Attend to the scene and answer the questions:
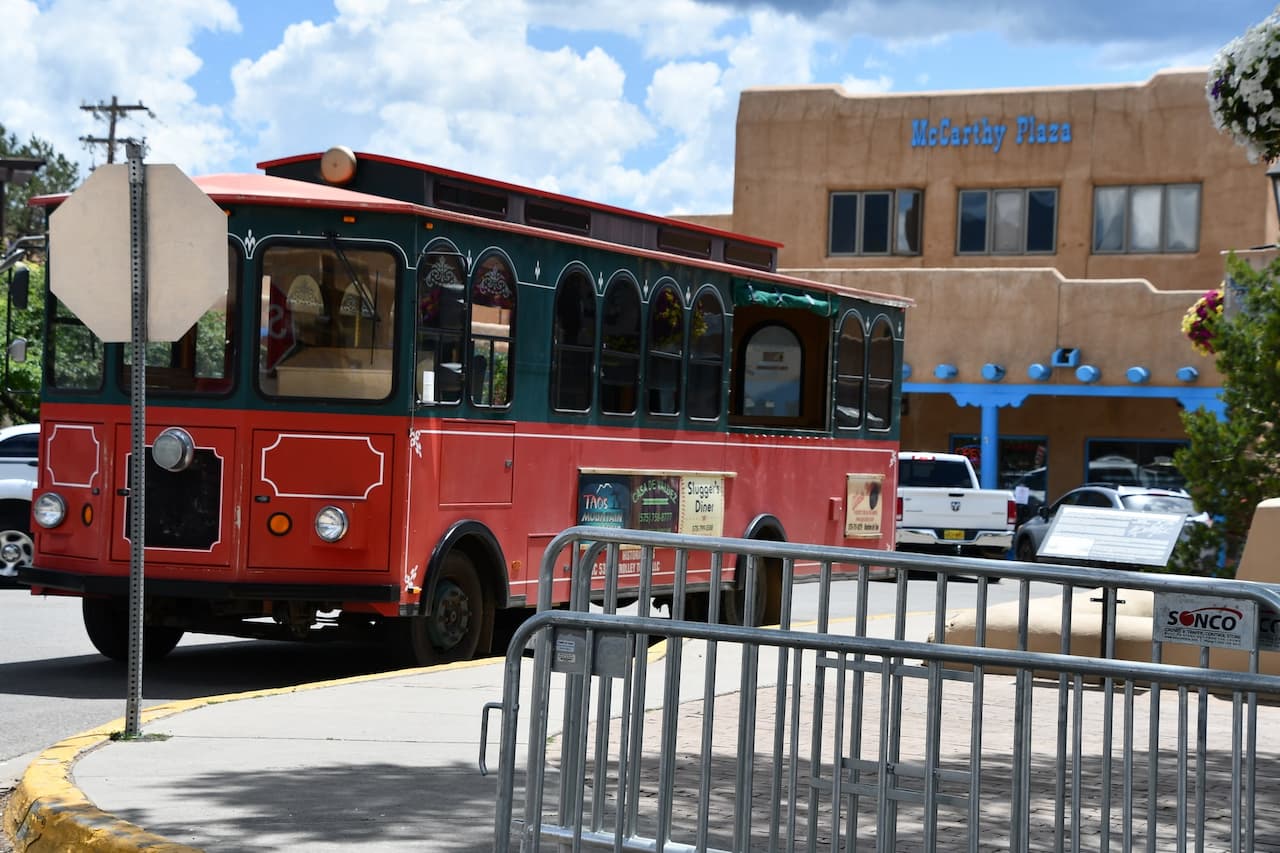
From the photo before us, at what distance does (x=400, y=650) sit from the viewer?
11969 millimetres

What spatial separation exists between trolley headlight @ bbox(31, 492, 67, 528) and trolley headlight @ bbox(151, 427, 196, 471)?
82 cm

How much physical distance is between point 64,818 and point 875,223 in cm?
3457

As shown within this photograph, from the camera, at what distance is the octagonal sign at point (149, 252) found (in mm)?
8195

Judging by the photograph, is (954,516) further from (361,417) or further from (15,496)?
(361,417)

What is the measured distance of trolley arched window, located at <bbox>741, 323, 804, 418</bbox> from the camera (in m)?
16.9

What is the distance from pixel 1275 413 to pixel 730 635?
7.98m

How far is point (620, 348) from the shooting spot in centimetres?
1405

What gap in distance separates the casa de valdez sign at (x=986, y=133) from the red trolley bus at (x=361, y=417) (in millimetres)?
26313

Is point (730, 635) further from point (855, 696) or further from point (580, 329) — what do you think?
point (580, 329)

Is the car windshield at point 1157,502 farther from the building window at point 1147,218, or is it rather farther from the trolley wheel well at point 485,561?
the trolley wheel well at point 485,561

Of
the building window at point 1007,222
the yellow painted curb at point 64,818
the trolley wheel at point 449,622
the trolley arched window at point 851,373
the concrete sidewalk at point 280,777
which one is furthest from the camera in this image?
the building window at point 1007,222

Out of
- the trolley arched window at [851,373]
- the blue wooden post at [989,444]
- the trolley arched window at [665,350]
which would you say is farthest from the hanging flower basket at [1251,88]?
the blue wooden post at [989,444]

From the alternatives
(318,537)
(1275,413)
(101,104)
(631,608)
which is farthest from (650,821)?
(101,104)

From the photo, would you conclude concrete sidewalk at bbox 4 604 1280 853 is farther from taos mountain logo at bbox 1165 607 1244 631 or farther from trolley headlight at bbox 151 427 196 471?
trolley headlight at bbox 151 427 196 471
